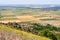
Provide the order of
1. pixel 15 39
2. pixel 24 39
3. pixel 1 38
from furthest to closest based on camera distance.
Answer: pixel 24 39 < pixel 15 39 < pixel 1 38

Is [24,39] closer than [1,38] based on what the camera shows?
No

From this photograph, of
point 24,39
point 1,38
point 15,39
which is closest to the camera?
point 1,38

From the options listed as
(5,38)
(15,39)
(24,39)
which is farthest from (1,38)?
(24,39)

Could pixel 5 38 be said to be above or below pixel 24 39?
above

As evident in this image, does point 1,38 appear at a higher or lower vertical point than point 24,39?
higher

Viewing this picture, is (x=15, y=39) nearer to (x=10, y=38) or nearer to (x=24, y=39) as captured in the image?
(x=10, y=38)

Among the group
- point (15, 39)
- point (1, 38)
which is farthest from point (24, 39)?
point (1, 38)

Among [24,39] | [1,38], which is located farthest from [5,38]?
[24,39]

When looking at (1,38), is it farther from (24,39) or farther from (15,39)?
(24,39)
